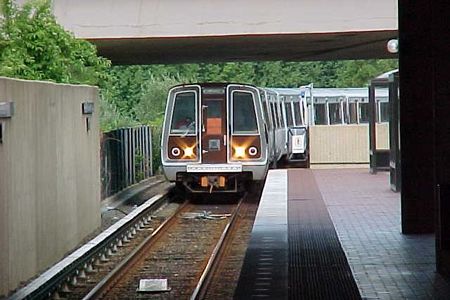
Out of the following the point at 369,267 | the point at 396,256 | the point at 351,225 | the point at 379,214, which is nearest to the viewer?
the point at 369,267

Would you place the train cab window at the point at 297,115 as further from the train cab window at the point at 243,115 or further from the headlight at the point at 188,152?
the headlight at the point at 188,152

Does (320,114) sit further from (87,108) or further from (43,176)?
(43,176)

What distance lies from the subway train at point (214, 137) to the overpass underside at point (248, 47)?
1395 mm

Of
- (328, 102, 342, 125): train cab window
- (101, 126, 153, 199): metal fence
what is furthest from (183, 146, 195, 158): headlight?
(328, 102, 342, 125): train cab window

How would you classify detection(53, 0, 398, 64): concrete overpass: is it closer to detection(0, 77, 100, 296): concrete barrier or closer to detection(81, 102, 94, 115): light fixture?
detection(0, 77, 100, 296): concrete barrier

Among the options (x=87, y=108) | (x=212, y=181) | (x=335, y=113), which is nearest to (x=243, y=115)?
(x=212, y=181)

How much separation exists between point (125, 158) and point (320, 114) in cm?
1727

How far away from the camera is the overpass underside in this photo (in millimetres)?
26766

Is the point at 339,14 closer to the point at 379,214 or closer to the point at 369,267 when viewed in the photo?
the point at 379,214

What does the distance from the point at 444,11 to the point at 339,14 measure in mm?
13319

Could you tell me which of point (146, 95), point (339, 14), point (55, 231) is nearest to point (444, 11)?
point (55, 231)

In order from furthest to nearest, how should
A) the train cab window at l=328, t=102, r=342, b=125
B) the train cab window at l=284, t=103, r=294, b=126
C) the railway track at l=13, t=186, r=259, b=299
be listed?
1. the train cab window at l=328, t=102, r=342, b=125
2. the train cab window at l=284, t=103, r=294, b=126
3. the railway track at l=13, t=186, r=259, b=299

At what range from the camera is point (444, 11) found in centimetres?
1241

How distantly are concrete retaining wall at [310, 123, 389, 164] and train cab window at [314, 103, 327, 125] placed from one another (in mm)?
9214
